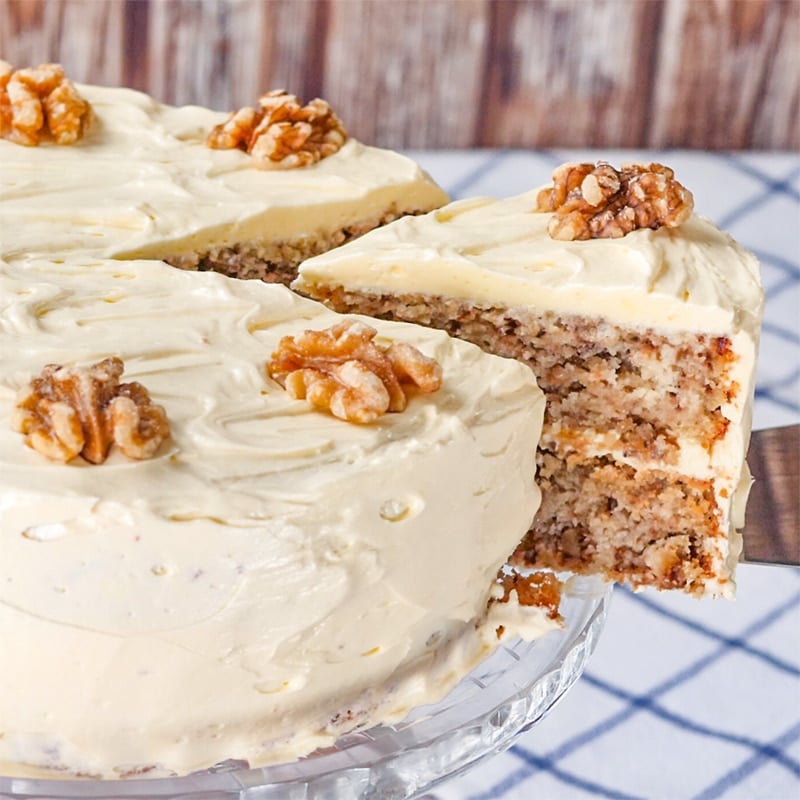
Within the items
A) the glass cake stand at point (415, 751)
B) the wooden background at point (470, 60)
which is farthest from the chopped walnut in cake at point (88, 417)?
the wooden background at point (470, 60)

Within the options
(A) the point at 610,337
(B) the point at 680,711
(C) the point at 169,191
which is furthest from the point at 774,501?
(C) the point at 169,191

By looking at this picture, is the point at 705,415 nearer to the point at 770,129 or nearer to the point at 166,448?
the point at 166,448

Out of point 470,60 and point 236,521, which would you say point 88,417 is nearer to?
point 236,521

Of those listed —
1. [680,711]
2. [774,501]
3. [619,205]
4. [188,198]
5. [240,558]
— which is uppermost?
[619,205]

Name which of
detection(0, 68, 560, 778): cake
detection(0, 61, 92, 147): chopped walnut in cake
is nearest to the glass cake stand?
detection(0, 68, 560, 778): cake

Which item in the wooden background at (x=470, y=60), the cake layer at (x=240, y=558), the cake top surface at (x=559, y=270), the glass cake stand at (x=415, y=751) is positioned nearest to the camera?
the cake layer at (x=240, y=558)

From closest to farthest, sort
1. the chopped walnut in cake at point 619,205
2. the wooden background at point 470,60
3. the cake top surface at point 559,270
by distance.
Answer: the cake top surface at point 559,270, the chopped walnut in cake at point 619,205, the wooden background at point 470,60

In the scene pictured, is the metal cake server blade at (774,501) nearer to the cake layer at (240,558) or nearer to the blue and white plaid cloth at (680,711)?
the blue and white plaid cloth at (680,711)

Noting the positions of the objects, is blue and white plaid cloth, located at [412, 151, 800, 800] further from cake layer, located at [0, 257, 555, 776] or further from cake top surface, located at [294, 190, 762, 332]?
cake top surface, located at [294, 190, 762, 332]
